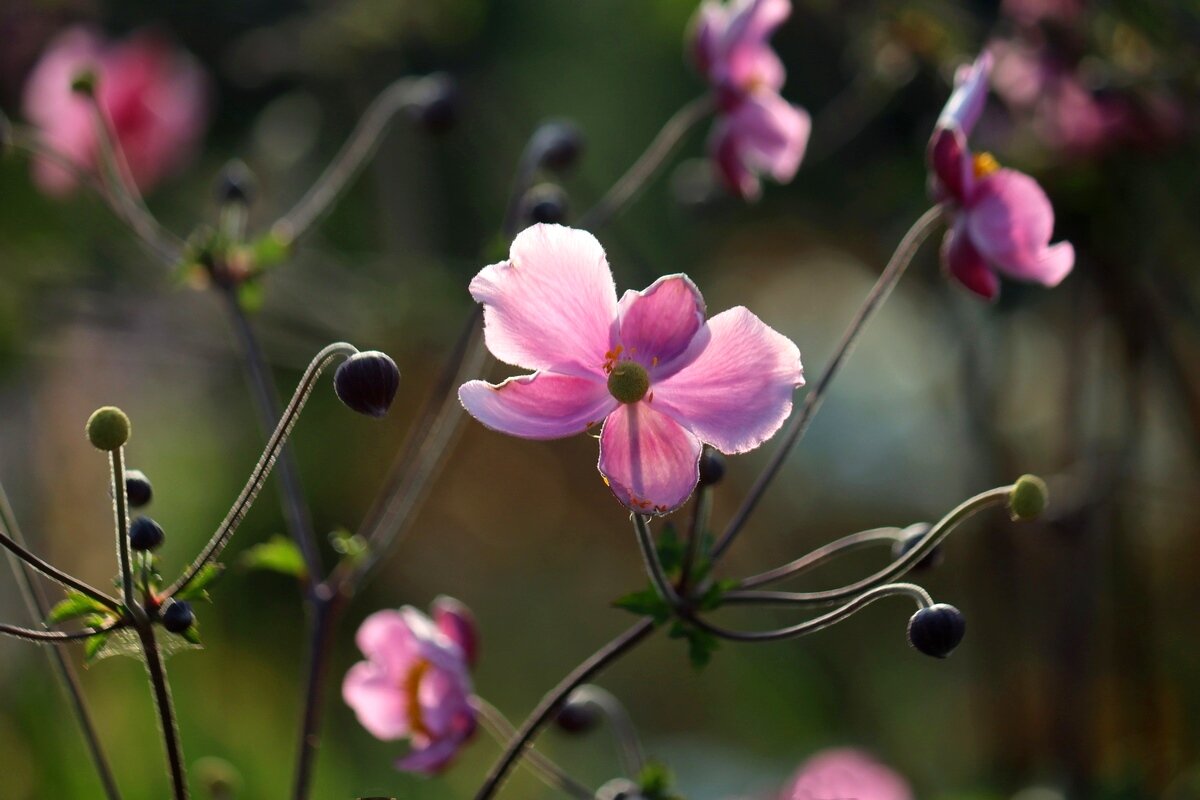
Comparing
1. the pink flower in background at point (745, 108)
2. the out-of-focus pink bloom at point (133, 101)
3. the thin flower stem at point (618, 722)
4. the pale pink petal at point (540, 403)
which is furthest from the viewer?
the out-of-focus pink bloom at point (133, 101)

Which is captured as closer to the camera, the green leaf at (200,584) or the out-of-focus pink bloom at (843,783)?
the green leaf at (200,584)

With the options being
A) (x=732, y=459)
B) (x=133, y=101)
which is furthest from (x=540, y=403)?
(x=732, y=459)

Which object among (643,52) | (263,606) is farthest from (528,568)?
(643,52)

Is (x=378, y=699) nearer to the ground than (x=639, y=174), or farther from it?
nearer to the ground

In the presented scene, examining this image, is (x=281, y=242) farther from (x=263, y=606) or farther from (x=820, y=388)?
(x=263, y=606)

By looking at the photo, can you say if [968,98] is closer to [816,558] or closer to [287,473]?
[816,558]

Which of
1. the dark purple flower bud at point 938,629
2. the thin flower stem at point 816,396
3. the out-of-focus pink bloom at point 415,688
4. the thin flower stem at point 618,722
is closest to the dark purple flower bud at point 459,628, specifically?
the out-of-focus pink bloom at point 415,688

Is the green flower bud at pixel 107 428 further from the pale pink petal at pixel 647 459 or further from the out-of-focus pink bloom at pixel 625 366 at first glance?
the pale pink petal at pixel 647 459
